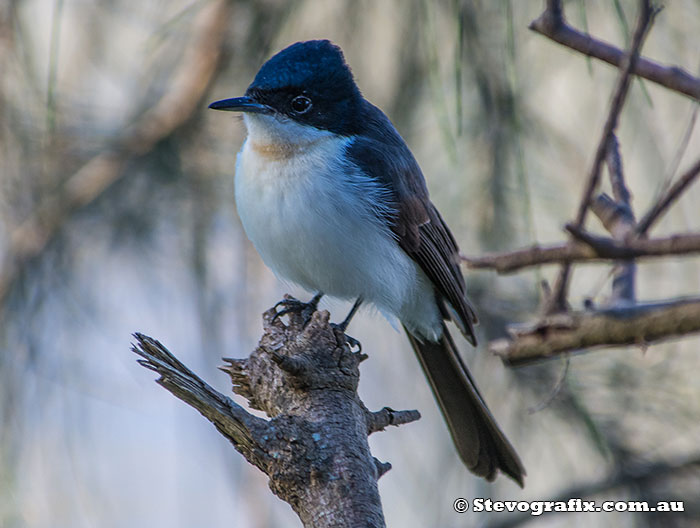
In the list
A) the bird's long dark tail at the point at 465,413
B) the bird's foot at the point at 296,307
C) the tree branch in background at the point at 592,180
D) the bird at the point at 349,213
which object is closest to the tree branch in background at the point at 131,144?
the bird at the point at 349,213

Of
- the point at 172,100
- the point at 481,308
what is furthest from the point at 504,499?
the point at 172,100

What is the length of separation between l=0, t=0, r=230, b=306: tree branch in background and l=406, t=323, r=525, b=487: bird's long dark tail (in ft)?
4.03

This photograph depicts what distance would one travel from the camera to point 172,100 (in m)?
3.18

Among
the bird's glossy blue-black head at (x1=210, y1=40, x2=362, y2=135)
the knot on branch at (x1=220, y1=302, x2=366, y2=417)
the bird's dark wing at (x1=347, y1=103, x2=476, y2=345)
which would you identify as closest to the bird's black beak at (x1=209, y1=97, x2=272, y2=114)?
the bird's glossy blue-black head at (x1=210, y1=40, x2=362, y2=135)

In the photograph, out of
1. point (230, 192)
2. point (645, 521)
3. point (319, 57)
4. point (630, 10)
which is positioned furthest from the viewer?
point (230, 192)

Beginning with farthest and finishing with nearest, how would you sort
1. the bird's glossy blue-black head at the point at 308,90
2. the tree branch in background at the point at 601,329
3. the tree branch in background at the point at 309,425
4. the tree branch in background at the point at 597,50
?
the bird's glossy blue-black head at the point at 308,90
the tree branch in background at the point at 309,425
the tree branch in background at the point at 597,50
the tree branch in background at the point at 601,329

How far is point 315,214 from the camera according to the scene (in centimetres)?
271

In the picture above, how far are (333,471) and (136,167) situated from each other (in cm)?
185

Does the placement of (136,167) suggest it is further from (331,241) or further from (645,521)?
(645,521)

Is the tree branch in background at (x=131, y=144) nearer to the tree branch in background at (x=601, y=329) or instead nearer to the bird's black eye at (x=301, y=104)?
the bird's black eye at (x=301, y=104)

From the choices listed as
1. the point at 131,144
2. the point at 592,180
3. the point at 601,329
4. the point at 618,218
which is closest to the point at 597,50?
the point at 618,218

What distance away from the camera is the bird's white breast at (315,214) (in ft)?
8.95

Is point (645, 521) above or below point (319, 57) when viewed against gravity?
below

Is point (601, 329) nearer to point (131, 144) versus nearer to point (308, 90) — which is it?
point (308, 90)
